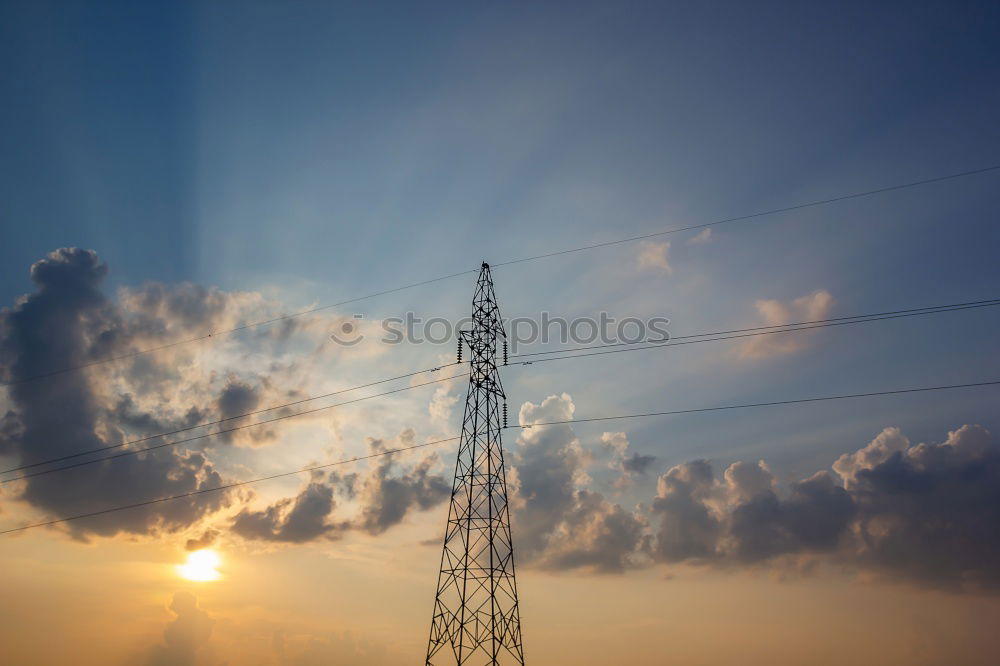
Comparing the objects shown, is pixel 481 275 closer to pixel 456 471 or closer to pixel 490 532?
pixel 456 471

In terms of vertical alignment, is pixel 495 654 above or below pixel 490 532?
below

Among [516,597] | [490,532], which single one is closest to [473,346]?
[490,532]

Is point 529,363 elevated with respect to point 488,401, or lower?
elevated

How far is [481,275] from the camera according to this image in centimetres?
5772

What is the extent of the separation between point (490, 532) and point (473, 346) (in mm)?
15273

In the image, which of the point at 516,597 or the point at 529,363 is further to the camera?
the point at 529,363

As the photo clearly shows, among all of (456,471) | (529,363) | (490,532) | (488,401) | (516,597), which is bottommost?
(516,597)

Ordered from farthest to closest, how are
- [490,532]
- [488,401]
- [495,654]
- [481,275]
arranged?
[481,275]
[488,401]
[490,532]
[495,654]

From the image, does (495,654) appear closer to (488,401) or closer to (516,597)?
(516,597)

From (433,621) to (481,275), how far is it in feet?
93.8

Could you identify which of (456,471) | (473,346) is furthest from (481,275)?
(456,471)

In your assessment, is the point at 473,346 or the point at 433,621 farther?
the point at 473,346

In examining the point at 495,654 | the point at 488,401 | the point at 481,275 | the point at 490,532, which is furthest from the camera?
the point at 481,275

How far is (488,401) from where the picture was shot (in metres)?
54.1
